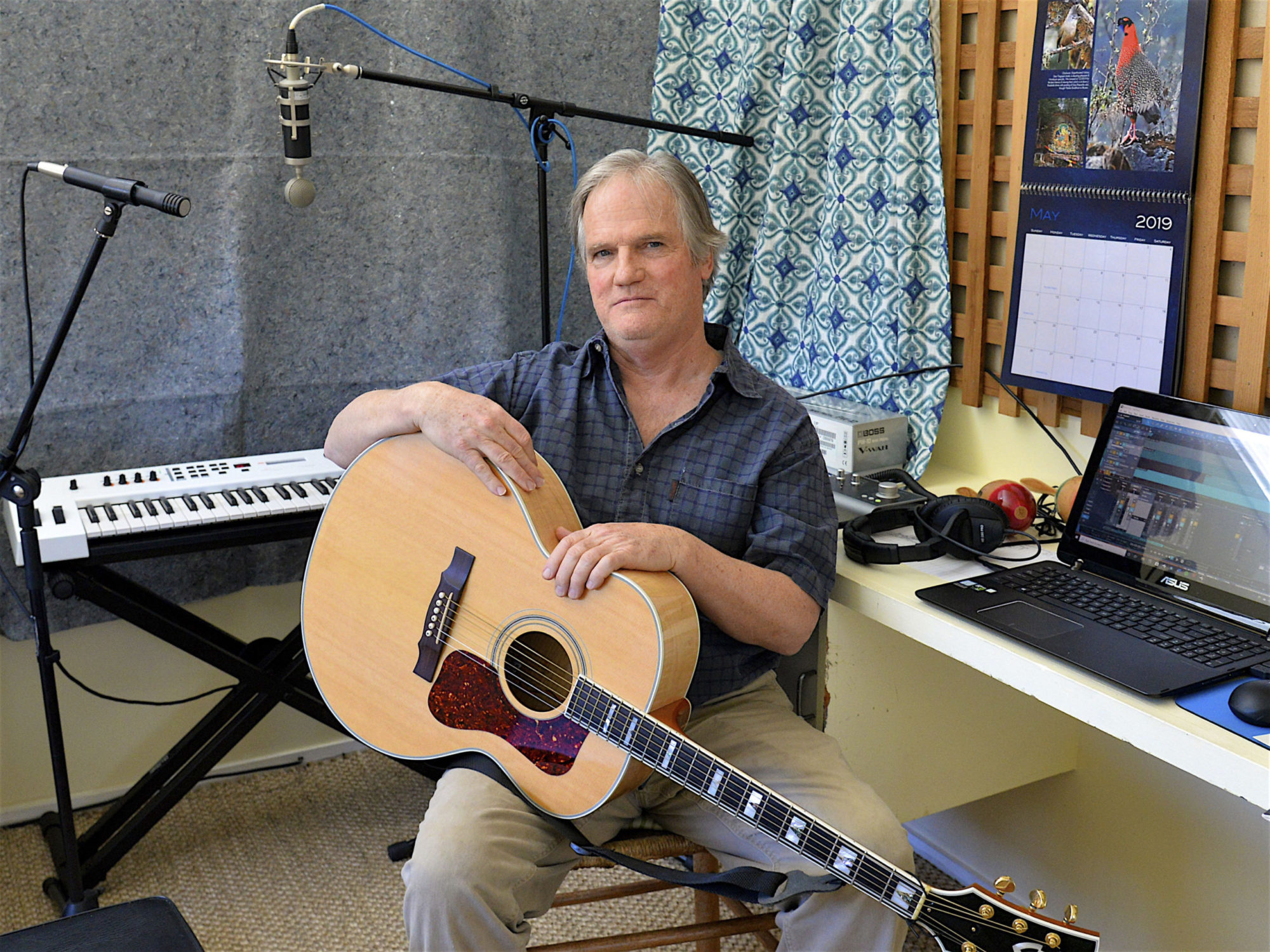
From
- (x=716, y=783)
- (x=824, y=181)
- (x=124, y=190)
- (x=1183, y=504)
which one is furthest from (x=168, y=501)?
(x=1183, y=504)

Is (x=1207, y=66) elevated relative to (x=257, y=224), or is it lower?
elevated

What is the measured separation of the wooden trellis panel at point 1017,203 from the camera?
5.33ft

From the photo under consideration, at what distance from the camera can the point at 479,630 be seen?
1.51 meters

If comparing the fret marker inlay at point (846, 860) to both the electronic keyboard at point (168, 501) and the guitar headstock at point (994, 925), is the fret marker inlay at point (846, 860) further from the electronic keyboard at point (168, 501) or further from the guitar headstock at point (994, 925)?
the electronic keyboard at point (168, 501)

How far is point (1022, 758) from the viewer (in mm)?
2035

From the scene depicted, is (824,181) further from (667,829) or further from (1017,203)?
(667,829)

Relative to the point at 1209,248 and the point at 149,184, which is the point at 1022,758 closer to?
the point at 1209,248

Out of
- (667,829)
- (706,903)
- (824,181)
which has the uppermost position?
(824,181)

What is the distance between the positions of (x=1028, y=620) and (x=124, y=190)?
1.43 meters

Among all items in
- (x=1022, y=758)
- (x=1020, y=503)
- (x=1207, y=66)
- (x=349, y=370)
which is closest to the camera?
(x=1207, y=66)

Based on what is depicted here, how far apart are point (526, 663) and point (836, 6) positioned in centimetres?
150

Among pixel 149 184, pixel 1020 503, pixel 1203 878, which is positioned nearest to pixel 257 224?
pixel 149 184

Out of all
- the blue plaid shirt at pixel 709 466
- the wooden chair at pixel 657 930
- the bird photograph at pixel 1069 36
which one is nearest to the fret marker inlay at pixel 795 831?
the wooden chair at pixel 657 930

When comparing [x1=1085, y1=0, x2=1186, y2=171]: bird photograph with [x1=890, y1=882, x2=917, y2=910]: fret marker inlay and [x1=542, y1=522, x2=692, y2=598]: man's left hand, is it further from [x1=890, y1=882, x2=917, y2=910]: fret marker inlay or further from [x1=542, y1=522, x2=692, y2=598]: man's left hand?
[x1=890, y1=882, x2=917, y2=910]: fret marker inlay
